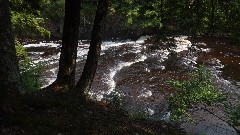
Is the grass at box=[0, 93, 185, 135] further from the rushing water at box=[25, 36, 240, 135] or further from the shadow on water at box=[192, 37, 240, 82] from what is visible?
the shadow on water at box=[192, 37, 240, 82]

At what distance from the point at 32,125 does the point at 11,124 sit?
14.9 inches

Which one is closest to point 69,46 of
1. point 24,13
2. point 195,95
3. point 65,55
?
point 65,55

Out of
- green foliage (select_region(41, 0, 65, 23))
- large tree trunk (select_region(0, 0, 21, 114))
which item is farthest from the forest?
green foliage (select_region(41, 0, 65, 23))

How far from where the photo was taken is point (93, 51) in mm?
10797

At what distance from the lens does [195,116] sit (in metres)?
14.3

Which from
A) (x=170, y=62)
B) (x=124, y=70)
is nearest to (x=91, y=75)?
(x=124, y=70)

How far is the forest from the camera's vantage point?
652 cm

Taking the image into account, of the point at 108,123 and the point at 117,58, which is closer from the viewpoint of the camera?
the point at 108,123

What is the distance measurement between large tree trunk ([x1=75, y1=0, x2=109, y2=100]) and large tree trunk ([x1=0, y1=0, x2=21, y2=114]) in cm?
419

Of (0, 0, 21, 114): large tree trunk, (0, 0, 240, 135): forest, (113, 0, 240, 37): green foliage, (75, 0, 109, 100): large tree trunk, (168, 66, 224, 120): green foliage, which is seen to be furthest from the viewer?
(168, 66, 224, 120): green foliage

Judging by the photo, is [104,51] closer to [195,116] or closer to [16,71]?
[195,116]

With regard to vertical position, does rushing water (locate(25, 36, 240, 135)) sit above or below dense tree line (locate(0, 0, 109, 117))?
below

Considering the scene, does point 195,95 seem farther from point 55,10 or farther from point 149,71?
point 55,10

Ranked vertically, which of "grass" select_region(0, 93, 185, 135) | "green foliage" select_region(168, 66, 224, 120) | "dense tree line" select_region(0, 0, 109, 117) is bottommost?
"green foliage" select_region(168, 66, 224, 120)
